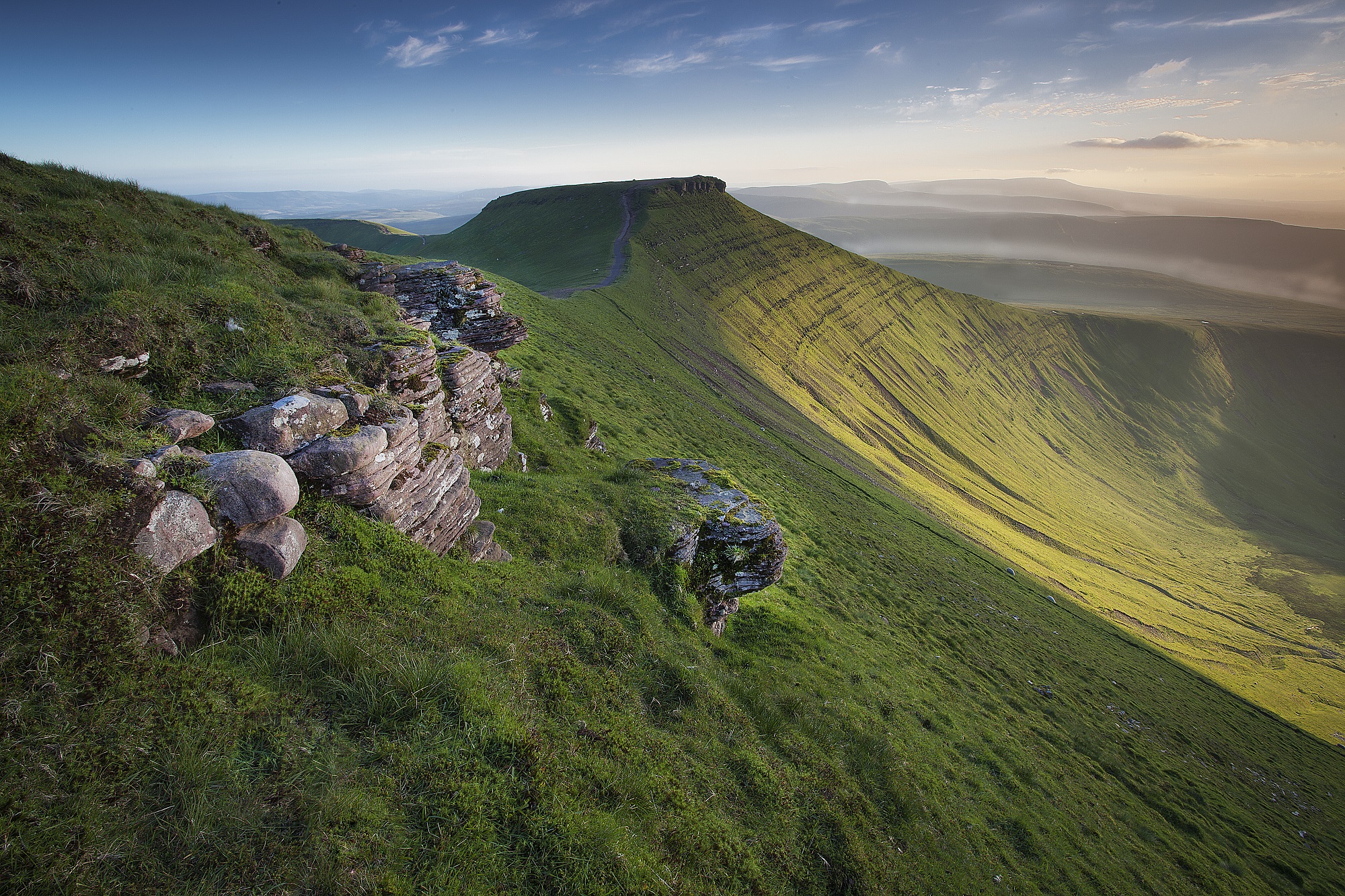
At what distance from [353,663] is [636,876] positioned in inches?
189

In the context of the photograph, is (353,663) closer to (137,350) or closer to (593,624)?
(593,624)

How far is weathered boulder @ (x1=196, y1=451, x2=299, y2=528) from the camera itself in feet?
24.0

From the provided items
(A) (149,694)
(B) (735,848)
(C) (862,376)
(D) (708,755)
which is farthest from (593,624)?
(C) (862,376)

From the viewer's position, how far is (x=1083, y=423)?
12262 cm

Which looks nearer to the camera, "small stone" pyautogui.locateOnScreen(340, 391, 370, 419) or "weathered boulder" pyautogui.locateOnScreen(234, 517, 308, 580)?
Result: "weathered boulder" pyautogui.locateOnScreen(234, 517, 308, 580)

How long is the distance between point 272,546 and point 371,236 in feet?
500

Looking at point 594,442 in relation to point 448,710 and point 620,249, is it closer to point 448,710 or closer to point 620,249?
point 448,710

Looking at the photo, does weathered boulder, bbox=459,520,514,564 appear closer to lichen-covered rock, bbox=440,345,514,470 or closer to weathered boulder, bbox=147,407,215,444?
lichen-covered rock, bbox=440,345,514,470

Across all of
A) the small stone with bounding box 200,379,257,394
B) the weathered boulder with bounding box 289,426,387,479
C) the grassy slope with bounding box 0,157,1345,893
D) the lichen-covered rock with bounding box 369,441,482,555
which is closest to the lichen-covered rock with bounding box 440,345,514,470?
the grassy slope with bounding box 0,157,1345,893

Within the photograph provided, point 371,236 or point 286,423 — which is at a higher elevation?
point 371,236

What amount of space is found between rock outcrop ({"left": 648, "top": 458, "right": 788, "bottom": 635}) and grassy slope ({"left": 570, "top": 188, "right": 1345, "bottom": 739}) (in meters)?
41.8

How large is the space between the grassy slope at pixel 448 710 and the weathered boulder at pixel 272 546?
0.29m

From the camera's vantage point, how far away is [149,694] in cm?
541

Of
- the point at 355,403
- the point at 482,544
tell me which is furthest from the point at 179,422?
the point at 482,544
